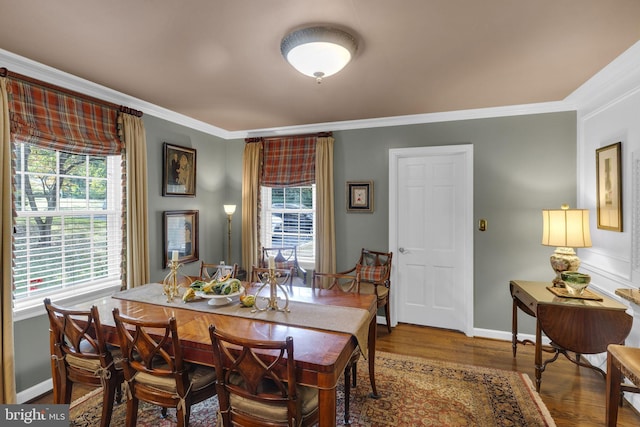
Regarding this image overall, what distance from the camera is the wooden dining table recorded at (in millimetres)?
1468

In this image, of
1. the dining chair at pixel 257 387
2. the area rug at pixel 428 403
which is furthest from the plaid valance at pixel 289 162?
the dining chair at pixel 257 387

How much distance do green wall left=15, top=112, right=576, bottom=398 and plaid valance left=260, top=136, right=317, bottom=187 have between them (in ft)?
1.25

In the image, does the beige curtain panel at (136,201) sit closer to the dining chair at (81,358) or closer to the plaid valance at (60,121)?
the plaid valance at (60,121)

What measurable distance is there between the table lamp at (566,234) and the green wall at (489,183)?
2.25ft

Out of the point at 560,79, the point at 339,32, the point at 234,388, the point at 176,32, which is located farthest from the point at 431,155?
the point at 234,388

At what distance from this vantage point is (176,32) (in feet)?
A: 6.44

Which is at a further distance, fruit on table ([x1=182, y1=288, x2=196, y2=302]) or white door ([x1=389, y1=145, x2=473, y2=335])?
white door ([x1=389, y1=145, x2=473, y2=335])

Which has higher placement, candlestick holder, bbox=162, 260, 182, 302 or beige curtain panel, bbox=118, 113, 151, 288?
beige curtain panel, bbox=118, 113, 151, 288

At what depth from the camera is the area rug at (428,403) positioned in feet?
7.20

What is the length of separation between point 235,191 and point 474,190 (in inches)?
127

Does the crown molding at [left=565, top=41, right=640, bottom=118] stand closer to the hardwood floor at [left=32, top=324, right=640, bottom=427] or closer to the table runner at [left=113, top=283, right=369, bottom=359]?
the hardwood floor at [left=32, top=324, right=640, bottom=427]

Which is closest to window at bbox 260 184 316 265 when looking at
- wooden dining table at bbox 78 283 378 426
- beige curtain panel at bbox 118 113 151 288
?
beige curtain panel at bbox 118 113 151 288

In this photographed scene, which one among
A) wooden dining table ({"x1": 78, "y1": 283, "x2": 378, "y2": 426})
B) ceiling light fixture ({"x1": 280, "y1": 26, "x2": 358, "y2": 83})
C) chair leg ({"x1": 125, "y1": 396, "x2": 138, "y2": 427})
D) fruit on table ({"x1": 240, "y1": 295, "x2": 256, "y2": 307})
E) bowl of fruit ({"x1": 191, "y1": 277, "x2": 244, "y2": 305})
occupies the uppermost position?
ceiling light fixture ({"x1": 280, "y1": 26, "x2": 358, "y2": 83})

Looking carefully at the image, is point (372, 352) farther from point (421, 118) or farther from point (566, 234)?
point (421, 118)
